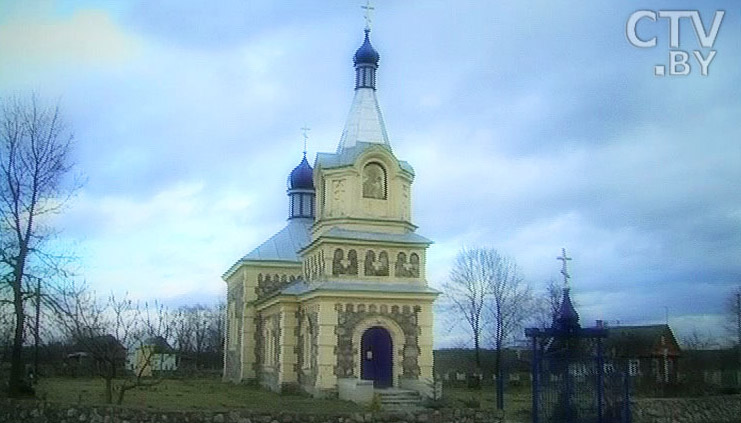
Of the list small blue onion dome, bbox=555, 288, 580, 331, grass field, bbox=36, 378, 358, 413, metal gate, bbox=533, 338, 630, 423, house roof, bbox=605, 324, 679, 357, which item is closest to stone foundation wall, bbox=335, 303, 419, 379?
grass field, bbox=36, 378, 358, 413

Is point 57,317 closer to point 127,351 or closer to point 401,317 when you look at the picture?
point 127,351

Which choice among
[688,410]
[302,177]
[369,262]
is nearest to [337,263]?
[369,262]

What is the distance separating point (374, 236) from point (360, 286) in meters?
2.17

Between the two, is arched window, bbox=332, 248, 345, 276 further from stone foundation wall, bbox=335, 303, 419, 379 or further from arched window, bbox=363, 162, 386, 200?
arched window, bbox=363, 162, 386, 200

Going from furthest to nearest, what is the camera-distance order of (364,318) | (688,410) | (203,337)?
(203,337) → (364,318) → (688,410)

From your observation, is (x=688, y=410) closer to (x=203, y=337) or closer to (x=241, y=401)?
(x=241, y=401)

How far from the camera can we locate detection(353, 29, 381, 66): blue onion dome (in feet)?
105


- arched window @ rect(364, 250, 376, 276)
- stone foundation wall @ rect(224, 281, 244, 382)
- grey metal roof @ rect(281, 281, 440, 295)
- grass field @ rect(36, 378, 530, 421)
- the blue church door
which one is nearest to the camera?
grass field @ rect(36, 378, 530, 421)

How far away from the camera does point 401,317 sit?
2830cm

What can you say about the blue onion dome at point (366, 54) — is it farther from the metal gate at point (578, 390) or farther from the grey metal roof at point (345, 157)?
the metal gate at point (578, 390)

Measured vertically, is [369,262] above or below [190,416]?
above

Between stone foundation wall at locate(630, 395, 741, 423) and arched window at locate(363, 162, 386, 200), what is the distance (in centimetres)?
1224

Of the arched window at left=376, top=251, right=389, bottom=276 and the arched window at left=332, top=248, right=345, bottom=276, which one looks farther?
the arched window at left=376, top=251, right=389, bottom=276

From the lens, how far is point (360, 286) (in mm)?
27969
